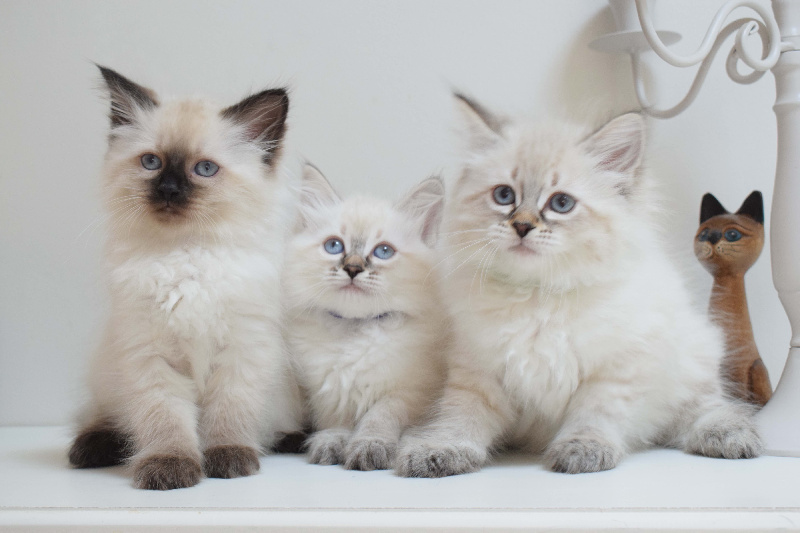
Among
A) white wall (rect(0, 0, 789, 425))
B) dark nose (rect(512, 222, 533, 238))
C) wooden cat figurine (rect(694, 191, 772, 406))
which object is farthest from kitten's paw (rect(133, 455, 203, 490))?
wooden cat figurine (rect(694, 191, 772, 406))

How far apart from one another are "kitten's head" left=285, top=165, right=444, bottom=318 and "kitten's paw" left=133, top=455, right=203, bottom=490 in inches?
20.0

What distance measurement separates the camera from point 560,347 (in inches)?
55.7

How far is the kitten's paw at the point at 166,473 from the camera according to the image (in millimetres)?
1211

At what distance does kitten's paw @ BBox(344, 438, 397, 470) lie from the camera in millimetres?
1390

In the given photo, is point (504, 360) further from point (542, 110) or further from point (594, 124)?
point (542, 110)

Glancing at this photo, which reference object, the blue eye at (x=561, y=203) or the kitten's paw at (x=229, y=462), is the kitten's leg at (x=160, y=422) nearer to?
the kitten's paw at (x=229, y=462)

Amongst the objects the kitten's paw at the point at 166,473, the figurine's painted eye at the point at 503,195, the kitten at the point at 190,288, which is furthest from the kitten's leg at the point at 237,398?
the figurine's painted eye at the point at 503,195

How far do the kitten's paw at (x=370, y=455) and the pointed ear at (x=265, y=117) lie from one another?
0.67m

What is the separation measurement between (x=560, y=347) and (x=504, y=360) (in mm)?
115

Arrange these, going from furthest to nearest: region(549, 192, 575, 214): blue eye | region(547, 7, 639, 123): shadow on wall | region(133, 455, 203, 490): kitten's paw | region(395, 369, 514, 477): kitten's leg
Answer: region(547, 7, 639, 123): shadow on wall < region(549, 192, 575, 214): blue eye < region(395, 369, 514, 477): kitten's leg < region(133, 455, 203, 490): kitten's paw

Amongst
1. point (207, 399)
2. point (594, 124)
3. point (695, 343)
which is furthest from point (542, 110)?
point (207, 399)

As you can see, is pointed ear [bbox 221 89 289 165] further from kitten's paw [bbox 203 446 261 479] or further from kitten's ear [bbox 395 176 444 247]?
kitten's paw [bbox 203 446 261 479]

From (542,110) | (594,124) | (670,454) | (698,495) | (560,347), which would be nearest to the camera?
(698,495)

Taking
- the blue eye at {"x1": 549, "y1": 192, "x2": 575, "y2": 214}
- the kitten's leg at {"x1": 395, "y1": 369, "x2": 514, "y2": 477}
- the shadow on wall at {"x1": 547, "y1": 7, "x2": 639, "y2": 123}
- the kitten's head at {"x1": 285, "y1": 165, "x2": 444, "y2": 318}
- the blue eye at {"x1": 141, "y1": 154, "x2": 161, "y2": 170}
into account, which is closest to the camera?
the kitten's leg at {"x1": 395, "y1": 369, "x2": 514, "y2": 477}
